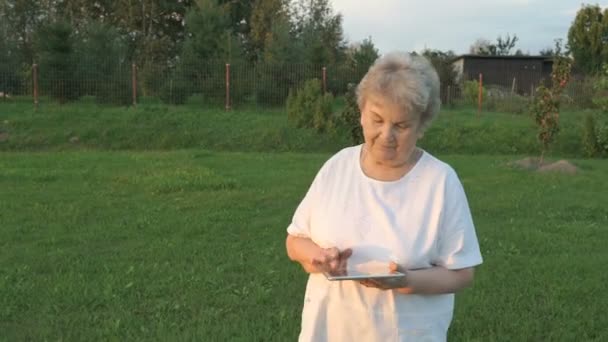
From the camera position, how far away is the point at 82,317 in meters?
Answer: 4.39

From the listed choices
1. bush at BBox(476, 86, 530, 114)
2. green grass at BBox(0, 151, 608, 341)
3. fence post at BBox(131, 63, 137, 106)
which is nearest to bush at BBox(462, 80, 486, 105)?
bush at BBox(476, 86, 530, 114)

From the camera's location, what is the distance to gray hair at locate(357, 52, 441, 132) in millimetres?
1940

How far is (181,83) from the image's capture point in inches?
817

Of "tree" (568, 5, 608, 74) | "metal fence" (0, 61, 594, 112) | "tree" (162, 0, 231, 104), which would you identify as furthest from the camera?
"tree" (568, 5, 608, 74)

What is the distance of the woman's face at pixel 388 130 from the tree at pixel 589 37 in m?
37.6

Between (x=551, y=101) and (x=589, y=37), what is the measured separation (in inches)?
1049

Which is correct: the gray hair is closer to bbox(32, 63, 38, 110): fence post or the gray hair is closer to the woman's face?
the woman's face

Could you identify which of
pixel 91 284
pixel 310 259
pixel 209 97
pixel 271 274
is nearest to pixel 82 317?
pixel 91 284

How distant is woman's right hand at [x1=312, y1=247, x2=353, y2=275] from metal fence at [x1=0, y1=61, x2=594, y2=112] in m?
18.1

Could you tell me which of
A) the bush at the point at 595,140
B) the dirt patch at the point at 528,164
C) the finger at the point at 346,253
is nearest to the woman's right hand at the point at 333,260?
the finger at the point at 346,253

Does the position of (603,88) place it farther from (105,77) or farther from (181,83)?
(105,77)

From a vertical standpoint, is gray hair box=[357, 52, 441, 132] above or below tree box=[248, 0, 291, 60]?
below

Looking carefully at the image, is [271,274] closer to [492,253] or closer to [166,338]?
[166,338]

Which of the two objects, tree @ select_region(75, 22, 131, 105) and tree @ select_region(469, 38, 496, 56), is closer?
tree @ select_region(75, 22, 131, 105)
